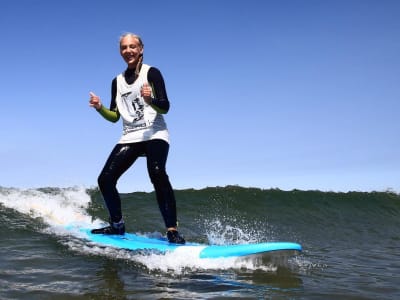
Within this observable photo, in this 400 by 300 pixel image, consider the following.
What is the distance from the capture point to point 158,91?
14.6 feet

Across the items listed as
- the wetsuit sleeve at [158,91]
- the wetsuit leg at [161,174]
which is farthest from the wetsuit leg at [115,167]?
the wetsuit sleeve at [158,91]

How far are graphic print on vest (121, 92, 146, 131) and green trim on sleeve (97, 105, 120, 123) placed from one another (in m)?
0.26

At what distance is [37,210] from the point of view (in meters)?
7.18

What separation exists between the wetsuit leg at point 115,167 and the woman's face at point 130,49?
920mm

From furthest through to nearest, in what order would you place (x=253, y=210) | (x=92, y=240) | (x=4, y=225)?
1. (x=253, y=210)
2. (x=4, y=225)
3. (x=92, y=240)

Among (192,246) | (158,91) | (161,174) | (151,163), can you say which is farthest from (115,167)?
(192,246)

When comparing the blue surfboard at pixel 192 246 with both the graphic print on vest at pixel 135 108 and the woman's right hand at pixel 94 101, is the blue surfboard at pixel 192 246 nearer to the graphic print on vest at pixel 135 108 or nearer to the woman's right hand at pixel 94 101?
the graphic print on vest at pixel 135 108

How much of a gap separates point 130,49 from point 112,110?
798 millimetres

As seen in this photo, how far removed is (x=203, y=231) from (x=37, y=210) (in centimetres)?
284

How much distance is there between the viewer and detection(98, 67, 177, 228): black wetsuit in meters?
4.50

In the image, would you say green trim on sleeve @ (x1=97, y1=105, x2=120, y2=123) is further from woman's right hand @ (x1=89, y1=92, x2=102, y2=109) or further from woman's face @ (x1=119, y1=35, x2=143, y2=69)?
woman's face @ (x1=119, y1=35, x2=143, y2=69)

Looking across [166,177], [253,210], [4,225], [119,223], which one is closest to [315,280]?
[166,177]

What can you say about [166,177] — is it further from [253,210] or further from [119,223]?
[253,210]

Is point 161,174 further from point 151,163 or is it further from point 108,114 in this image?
point 108,114
